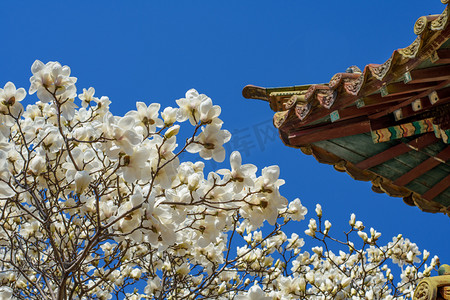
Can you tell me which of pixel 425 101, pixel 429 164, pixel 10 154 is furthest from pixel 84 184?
pixel 429 164

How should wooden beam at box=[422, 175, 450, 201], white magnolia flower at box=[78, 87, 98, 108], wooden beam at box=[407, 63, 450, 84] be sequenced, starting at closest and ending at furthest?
wooden beam at box=[407, 63, 450, 84] → wooden beam at box=[422, 175, 450, 201] → white magnolia flower at box=[78, 87, 98, 108]

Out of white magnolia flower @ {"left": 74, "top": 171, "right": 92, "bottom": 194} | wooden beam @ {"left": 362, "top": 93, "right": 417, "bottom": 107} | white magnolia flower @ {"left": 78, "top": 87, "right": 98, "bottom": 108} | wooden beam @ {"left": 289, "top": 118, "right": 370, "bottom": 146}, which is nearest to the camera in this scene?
white magnolia flower @ {"left": 74, "top": 171, "right": 92, "bottom": 194}

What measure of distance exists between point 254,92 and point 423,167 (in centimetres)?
117

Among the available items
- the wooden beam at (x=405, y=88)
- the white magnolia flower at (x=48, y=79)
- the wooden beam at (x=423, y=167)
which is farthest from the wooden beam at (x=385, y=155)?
the white magnolia flower at (x=48, y=79)

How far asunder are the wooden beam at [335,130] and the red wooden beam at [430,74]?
1.83 feet

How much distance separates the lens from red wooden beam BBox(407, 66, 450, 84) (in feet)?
6.04

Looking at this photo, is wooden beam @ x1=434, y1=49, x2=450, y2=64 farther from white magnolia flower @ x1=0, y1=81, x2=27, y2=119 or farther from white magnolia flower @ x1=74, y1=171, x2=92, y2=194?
white magnolia flower @ x1=0, y1=81, x2=27, y2=119

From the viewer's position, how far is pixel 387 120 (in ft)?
7.94

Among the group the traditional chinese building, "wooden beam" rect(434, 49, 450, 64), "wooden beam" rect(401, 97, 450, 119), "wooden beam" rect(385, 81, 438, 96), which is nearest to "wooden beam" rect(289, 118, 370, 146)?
the traditional chinese building

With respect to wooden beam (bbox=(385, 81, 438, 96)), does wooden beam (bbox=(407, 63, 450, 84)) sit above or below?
below

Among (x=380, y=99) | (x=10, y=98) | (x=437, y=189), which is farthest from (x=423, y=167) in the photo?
(x=10, y=98)

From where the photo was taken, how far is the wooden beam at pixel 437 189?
2.67m

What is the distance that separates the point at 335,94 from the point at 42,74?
1576 millimetres

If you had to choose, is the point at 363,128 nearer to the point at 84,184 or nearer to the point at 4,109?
the point at 84,184
